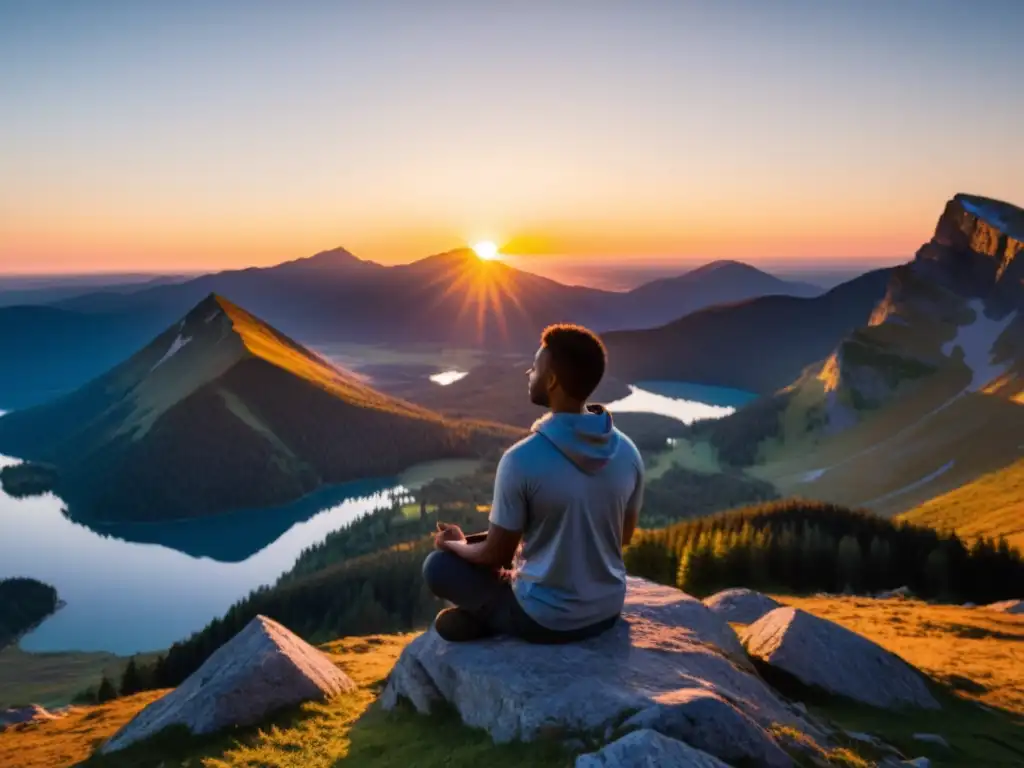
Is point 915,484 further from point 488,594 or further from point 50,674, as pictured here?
point 488,594

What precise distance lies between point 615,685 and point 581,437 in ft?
11.9

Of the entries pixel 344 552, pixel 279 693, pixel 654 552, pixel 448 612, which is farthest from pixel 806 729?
pixel 344 552

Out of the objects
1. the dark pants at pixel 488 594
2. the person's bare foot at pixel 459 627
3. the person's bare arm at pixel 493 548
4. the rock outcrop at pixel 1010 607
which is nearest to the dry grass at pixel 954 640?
the rock outcrop at pixel 1010 607

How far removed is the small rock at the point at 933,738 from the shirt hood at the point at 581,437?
30.9 ft

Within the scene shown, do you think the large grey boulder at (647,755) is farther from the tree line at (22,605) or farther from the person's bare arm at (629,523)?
the tree line at (22,605)

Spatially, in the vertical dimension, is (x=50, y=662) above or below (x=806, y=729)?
below

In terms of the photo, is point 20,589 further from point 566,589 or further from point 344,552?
point 566,589

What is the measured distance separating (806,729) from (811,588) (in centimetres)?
4017

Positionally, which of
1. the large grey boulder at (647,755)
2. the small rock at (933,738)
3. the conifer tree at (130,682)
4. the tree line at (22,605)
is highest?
the large grey boulder at (647,755)

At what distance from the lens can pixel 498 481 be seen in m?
10.5

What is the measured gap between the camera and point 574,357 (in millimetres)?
10180

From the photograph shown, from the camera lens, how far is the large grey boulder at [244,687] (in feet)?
50.4

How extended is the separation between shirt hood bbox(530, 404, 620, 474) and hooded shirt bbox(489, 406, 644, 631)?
0.05 feet

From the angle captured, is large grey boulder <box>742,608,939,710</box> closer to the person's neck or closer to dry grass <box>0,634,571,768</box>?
dry grass <box>0,634,571,768</box>
